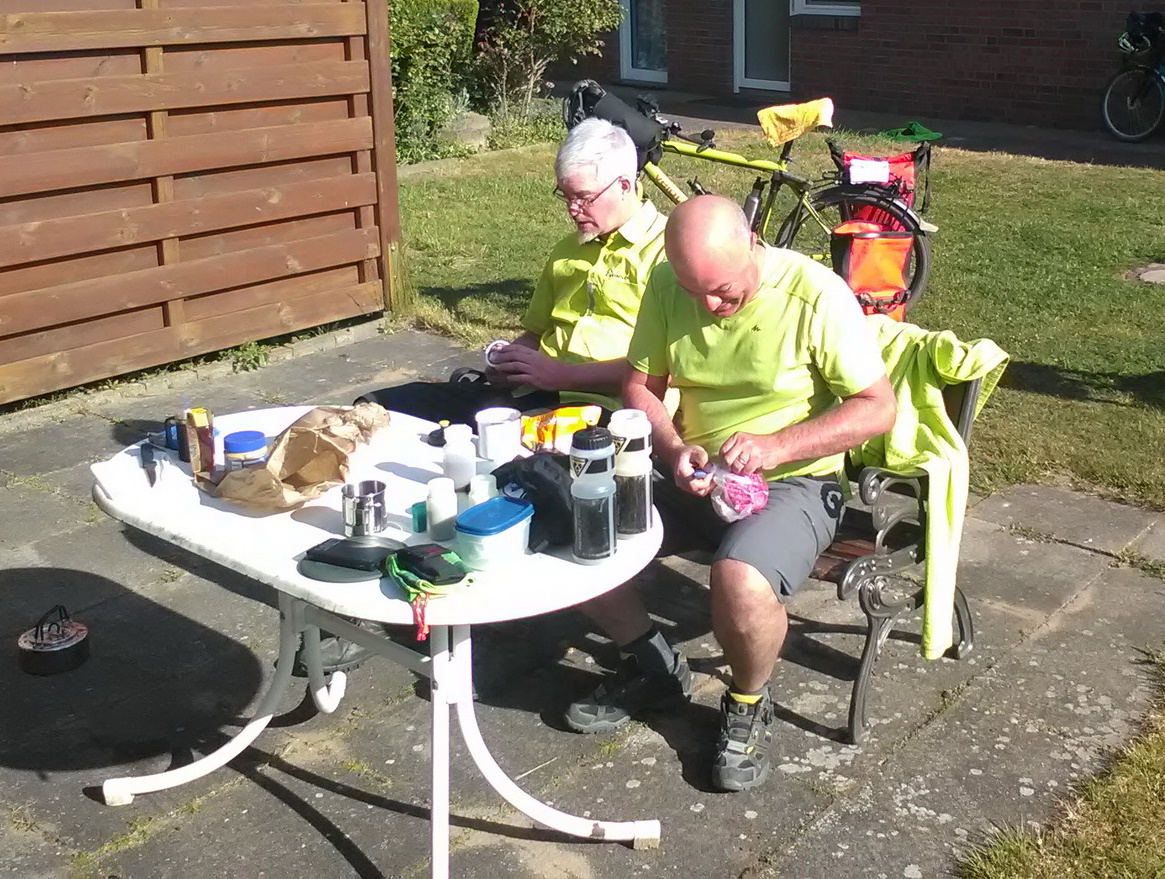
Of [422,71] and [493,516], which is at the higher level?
[422,71]

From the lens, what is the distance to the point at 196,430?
2.88m

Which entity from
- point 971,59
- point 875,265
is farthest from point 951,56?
point 875,265

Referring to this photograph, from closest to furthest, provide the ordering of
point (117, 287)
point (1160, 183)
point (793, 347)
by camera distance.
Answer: point (793, 347), point (117, 287), point (1160, 183)

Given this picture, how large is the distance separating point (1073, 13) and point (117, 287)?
979 centimetres

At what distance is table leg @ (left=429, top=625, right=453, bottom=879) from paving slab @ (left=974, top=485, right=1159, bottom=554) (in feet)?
8.16

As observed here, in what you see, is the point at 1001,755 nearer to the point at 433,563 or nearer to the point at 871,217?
the point at 433,563

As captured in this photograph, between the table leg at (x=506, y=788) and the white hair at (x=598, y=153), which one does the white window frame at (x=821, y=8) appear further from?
the table leg at (x=506, y=788)

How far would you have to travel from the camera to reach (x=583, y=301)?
3.91 metres

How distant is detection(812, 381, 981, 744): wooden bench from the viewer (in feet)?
10.4

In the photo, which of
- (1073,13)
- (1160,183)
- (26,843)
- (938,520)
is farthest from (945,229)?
(26,843)

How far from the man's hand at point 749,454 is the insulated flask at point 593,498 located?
0.61 metres

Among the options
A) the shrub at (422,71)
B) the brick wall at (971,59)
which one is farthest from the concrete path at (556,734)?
the brick wall at (971,59)

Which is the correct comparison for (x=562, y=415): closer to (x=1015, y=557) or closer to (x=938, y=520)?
(x=938, y=520)

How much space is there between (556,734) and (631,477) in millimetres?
959
